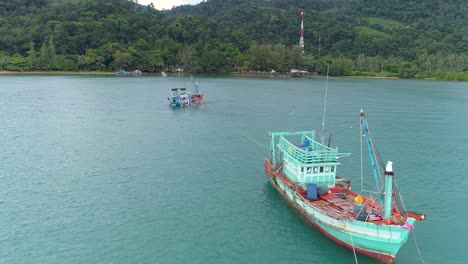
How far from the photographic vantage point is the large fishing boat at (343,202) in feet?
94.0

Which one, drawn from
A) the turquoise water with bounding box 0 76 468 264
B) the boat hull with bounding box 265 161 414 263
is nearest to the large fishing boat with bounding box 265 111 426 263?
the boat hull with bounding box 265 161 414 263

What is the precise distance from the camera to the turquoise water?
3209 centimetres

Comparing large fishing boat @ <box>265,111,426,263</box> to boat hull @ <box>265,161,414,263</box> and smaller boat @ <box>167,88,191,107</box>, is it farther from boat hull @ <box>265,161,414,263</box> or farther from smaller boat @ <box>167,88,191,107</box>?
smaller boat @ <box>167,88,191,107</box>

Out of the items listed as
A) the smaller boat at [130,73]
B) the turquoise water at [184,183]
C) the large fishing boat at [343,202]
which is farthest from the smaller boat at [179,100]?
the smaller boat at [130,73]

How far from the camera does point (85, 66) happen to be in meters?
192

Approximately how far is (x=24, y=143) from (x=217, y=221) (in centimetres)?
3787

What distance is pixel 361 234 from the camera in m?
29.6

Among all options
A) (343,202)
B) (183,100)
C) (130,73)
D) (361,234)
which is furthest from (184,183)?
(130,73)

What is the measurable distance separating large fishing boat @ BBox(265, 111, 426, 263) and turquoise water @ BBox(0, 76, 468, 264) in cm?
143

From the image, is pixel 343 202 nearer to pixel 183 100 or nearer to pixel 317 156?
pixel 317 156

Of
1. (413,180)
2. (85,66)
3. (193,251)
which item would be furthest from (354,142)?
(85,66)

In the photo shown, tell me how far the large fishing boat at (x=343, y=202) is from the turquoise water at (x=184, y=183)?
4.69ft

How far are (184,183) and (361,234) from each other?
69.2ft

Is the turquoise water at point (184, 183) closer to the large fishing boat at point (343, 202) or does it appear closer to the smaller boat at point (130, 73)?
the large fishing boat at point (343, 202)
